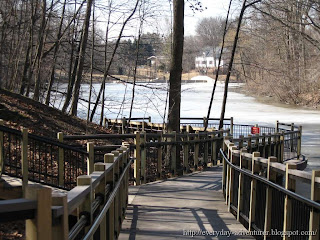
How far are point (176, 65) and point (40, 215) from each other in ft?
42.3

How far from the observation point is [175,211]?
7.77 metres

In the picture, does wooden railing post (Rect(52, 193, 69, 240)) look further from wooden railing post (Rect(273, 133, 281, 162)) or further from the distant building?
the distant building

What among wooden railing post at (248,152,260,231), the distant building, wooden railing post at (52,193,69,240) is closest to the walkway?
wooden railing post at (248,152,260,231)

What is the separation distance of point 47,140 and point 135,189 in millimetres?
2141

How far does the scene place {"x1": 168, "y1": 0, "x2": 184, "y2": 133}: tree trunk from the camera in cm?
1485

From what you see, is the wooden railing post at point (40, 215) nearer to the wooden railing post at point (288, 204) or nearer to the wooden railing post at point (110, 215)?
the wooden railing post at point (110, 215)

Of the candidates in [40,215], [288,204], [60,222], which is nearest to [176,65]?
[288,204]

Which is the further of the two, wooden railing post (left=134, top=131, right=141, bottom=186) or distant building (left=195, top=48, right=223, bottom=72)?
distant building (left=195, top=48, right=223, bottom=72)

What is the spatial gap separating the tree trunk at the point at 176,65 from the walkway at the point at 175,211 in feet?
13.6

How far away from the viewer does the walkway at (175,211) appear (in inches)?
256

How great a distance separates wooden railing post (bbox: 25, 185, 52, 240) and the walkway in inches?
159

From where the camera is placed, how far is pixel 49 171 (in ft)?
37.7

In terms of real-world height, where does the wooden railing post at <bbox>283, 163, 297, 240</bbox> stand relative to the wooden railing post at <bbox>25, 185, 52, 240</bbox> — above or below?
below

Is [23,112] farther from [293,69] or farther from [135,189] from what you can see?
[293,69]
